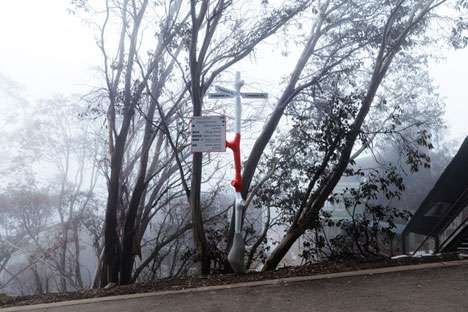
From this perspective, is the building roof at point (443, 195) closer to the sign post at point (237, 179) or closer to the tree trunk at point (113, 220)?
the sign post at point (237, 179)

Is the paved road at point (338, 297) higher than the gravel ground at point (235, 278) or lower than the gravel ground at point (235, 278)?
lower

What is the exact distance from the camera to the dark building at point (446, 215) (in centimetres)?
729

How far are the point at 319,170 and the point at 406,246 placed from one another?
8.33ft

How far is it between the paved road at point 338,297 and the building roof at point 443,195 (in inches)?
111

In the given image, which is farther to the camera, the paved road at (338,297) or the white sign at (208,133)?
the white sign at (208,133)

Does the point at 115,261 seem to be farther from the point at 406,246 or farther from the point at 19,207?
the point at 19,207

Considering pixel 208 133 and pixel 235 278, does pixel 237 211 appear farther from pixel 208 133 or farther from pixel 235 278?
pixel 208 133

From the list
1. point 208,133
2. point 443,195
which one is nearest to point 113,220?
point 208,133

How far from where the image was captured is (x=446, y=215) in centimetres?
729

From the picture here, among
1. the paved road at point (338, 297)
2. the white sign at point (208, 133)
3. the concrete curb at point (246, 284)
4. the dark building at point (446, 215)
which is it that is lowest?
the paved road at point (338, 297)

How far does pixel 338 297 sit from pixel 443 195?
4.92 m

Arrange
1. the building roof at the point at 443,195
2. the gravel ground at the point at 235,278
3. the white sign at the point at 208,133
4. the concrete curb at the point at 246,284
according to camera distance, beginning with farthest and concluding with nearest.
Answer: the building roof at the point at 443,195 → the white sign at the point at 208,133 → the gravel ground at the point at 235,278 → the concrete curb at the point at 246,284

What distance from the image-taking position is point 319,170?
7863 millimetres

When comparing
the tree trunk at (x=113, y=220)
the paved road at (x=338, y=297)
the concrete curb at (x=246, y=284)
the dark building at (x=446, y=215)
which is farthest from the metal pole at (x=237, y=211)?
the tree trunk at (x=113, y=220)
